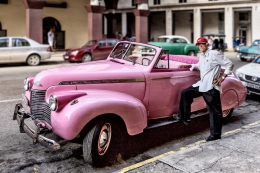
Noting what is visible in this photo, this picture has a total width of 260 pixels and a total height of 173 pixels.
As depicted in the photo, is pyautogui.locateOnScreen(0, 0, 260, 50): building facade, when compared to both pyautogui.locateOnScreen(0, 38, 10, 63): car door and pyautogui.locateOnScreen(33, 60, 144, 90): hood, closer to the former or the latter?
pyautogui.locateOnScreen(0, 38, 10, 63): car door

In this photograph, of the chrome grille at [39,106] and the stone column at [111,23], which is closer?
the chrome grille at [39,106]

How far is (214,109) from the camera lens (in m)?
5.23

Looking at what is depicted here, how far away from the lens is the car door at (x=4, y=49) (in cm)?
1555

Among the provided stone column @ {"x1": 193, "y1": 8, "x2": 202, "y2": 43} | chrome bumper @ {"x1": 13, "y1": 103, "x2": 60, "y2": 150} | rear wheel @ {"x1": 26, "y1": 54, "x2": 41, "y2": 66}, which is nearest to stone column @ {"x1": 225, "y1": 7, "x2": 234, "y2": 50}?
stone column @ {"x1": 193, "y1": 8, "x2": 202, "y2": 43}

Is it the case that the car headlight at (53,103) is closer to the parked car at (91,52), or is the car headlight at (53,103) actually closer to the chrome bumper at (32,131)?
the chrome bumper at (32,131)

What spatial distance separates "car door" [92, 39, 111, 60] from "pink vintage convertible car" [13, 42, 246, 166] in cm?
1296

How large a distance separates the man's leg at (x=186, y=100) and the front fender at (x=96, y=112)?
33.4 inches

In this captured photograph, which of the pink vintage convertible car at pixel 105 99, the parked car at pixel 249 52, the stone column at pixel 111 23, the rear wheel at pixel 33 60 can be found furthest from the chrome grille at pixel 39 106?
the stone column at pixel 111 23

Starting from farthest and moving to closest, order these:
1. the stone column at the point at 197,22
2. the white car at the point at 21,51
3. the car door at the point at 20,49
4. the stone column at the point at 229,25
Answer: the stone column at the point at 197,22, the stone column at the point at 229,25, the car door at the point at 20,49, the white car at the point at 21,51

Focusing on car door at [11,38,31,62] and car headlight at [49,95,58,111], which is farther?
car door at [11,38,31,62]

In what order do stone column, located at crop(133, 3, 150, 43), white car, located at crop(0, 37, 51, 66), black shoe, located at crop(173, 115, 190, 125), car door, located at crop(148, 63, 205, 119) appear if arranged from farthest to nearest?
stone column, located at crop(133, 3, 150, 43)
white car, located at crop(0, 37, 51, 66)
black shoe, located at crop(173, 115, 190, 125)
car door, located at crop(148, 63, 205, 119)

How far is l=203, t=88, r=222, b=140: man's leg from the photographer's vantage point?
5141 mm

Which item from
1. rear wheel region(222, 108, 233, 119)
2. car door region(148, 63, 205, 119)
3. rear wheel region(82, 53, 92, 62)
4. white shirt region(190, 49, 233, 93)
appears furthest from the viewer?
rear wheel region(82, 53, 92, 62)

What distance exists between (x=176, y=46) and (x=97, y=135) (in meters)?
17.8
